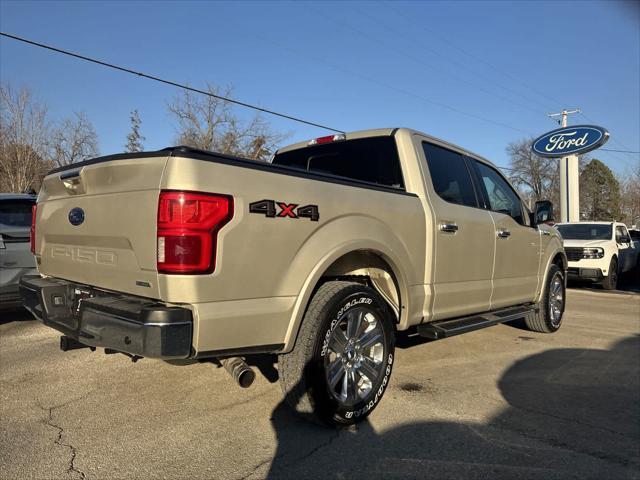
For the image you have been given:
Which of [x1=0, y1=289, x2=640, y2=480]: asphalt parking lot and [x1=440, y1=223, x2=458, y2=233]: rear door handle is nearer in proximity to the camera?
[x1=0, y1=289, x2=640, y2=480]: asphalt parking lot

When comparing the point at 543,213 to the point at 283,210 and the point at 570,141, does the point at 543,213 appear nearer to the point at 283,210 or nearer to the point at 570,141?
the point at 283,210

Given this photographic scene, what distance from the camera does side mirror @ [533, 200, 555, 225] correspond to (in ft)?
19.1

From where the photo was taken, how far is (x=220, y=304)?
2.59 metres

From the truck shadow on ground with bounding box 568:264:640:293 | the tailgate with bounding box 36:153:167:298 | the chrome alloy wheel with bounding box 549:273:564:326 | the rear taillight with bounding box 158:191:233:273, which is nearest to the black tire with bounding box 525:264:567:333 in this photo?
the chrome alloy wheel with bounding box 549:273:564:326

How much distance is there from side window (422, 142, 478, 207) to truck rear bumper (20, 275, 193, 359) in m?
2.66

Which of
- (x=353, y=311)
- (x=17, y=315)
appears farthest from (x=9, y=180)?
(x=353, y=311)

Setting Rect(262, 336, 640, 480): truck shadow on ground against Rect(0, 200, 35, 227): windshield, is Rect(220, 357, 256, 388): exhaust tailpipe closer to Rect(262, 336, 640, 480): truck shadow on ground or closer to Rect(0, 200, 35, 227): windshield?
Rect(262, 336, 640, 480): truck shadow on ground

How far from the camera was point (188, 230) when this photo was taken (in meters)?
2.50

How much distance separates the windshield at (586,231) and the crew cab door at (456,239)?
30.9 feet

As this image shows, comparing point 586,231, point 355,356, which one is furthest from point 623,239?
point 355,356

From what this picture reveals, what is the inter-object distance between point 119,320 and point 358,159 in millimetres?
2626

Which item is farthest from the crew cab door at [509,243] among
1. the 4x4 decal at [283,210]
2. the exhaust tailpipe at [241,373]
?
the exhaust tailpipe at [241,373]

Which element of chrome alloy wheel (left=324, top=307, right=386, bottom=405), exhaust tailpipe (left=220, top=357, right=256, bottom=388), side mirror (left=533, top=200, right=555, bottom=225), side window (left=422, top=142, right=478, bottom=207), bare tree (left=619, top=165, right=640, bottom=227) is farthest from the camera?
bare tree (left=619, top=165, right=640, bottom=227)

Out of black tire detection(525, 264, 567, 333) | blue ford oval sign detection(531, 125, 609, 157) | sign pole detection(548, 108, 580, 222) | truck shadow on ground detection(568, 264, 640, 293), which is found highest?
blue ford oval sign detection(531, 125, 609, 157)
